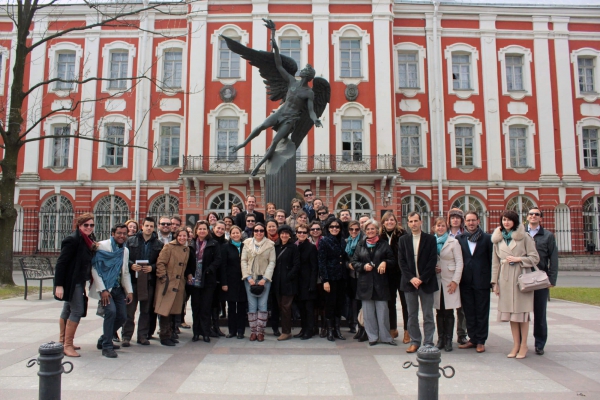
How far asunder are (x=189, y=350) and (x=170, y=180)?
19147 mm

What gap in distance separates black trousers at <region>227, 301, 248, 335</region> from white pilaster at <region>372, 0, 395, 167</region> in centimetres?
1763

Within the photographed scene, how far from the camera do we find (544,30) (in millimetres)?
25031

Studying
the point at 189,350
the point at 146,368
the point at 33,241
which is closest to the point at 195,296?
the point at 189,350

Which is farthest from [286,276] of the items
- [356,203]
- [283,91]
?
[356,203]

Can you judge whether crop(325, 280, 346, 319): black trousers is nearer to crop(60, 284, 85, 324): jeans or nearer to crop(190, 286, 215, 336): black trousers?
crop(190, 286, 215, 336): black trousers

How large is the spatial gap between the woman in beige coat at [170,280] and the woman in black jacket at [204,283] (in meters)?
0.16

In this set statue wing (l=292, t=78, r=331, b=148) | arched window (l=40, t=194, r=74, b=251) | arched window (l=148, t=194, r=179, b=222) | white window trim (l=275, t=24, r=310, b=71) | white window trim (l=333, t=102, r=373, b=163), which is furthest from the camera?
arched window (l=148, t=194, r=179, b=222)

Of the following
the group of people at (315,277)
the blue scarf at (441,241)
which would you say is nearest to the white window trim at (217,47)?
the group of people at (315,277)

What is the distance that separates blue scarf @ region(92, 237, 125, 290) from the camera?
18.3 ft

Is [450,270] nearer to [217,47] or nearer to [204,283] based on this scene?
[204,283]

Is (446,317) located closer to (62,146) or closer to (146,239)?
(146,239)

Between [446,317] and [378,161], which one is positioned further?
[378,161]

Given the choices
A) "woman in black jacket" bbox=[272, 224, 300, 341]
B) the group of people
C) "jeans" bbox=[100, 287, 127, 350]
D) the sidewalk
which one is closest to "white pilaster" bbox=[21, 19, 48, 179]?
the sidewalk

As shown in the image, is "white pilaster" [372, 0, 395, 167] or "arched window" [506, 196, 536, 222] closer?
"white pilaster" [372, 0, 395, 167]
